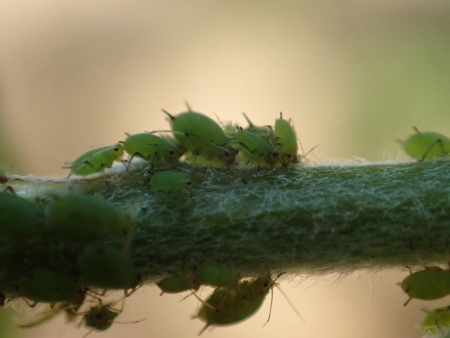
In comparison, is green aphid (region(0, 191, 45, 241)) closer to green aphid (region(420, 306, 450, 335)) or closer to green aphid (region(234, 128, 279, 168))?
green aphid (region(234, 128, 279, 168))

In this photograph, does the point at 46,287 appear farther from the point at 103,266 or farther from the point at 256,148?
the point at 256,148

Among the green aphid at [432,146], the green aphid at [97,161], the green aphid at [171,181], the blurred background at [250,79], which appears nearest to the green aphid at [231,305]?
the green aphid at [171,181]

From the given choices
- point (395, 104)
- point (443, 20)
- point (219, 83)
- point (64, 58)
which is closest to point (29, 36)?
point (64, 58)

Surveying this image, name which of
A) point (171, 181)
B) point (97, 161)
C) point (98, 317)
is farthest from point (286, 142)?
point (98, 317)

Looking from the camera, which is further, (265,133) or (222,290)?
(265,133)

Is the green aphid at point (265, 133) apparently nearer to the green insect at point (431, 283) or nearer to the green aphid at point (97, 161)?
the green aphid at point (97, 161)

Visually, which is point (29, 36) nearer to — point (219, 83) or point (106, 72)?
point (106, 72)
